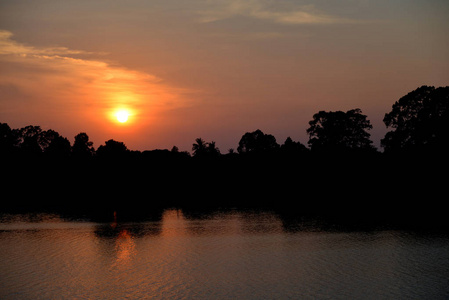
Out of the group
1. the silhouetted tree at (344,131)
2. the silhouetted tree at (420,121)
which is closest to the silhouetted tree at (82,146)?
the silhouetted tree at (344,131)

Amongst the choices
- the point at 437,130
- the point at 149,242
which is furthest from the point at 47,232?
the point at 437,130

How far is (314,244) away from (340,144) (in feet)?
268

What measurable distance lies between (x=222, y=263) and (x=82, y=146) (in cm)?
11984

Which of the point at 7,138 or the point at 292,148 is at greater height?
the point at 7,138

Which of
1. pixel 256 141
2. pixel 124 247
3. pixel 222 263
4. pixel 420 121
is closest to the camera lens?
pixel 222 263

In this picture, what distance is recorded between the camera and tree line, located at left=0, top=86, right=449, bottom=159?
84.4m

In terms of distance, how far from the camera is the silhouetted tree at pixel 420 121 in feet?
271

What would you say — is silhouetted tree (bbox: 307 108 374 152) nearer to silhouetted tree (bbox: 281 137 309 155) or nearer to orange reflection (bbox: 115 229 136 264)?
silhouetted tree (bbox: 281 137 309 155)

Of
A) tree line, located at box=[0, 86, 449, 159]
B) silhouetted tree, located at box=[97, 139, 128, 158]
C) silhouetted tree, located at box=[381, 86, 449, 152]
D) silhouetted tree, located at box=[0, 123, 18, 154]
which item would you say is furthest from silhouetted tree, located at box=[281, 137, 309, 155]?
silhouetted tree, located at box=[0, 123, 18, 154]

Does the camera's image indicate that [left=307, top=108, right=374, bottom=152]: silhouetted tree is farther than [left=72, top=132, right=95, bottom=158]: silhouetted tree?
No

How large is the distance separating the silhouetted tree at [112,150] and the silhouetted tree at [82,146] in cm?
465

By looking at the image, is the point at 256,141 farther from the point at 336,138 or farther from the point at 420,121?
the point at 420,121

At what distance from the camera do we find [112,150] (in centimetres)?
13625

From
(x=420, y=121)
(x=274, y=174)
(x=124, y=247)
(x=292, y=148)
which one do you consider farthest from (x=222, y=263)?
(x=292, y=148)
